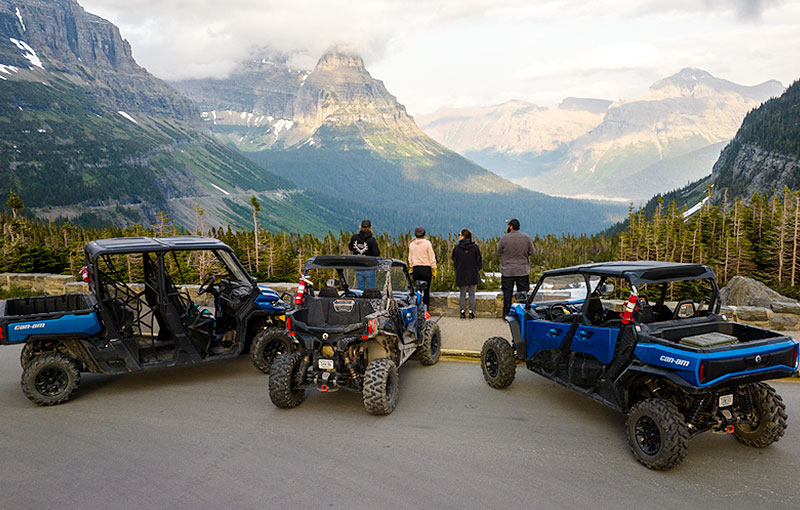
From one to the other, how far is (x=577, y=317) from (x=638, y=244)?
14250 millimetres

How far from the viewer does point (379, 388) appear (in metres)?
6.56

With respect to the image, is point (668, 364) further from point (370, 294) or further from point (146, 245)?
point (146, 245)

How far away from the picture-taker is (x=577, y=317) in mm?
6543

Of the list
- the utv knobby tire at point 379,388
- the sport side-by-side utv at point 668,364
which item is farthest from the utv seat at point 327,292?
the sport side-by-side utv at point 668,364

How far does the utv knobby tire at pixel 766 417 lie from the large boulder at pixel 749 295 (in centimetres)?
620

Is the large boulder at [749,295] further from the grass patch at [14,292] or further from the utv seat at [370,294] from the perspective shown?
the grass patch at [14,292]

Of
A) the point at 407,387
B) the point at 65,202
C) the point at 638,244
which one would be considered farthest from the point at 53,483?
the point at 65,202

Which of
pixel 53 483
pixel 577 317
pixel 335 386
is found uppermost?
pixel 577 317

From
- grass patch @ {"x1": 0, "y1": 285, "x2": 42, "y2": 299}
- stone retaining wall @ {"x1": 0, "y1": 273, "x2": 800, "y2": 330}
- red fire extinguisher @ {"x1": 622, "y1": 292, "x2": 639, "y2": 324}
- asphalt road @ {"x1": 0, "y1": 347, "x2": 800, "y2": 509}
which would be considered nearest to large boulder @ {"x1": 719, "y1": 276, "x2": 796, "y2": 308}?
stone retaining wall @ {"x1": 0, "y1": 273, "x2": 800, "y2": 330}

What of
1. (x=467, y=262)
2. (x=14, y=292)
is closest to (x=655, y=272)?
(x=467, y=262)

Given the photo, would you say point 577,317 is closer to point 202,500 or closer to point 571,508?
point 571,508

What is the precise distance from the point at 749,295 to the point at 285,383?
1023cm

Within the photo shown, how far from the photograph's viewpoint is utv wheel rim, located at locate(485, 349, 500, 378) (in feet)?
25.5

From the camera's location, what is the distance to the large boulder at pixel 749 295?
443 inches
